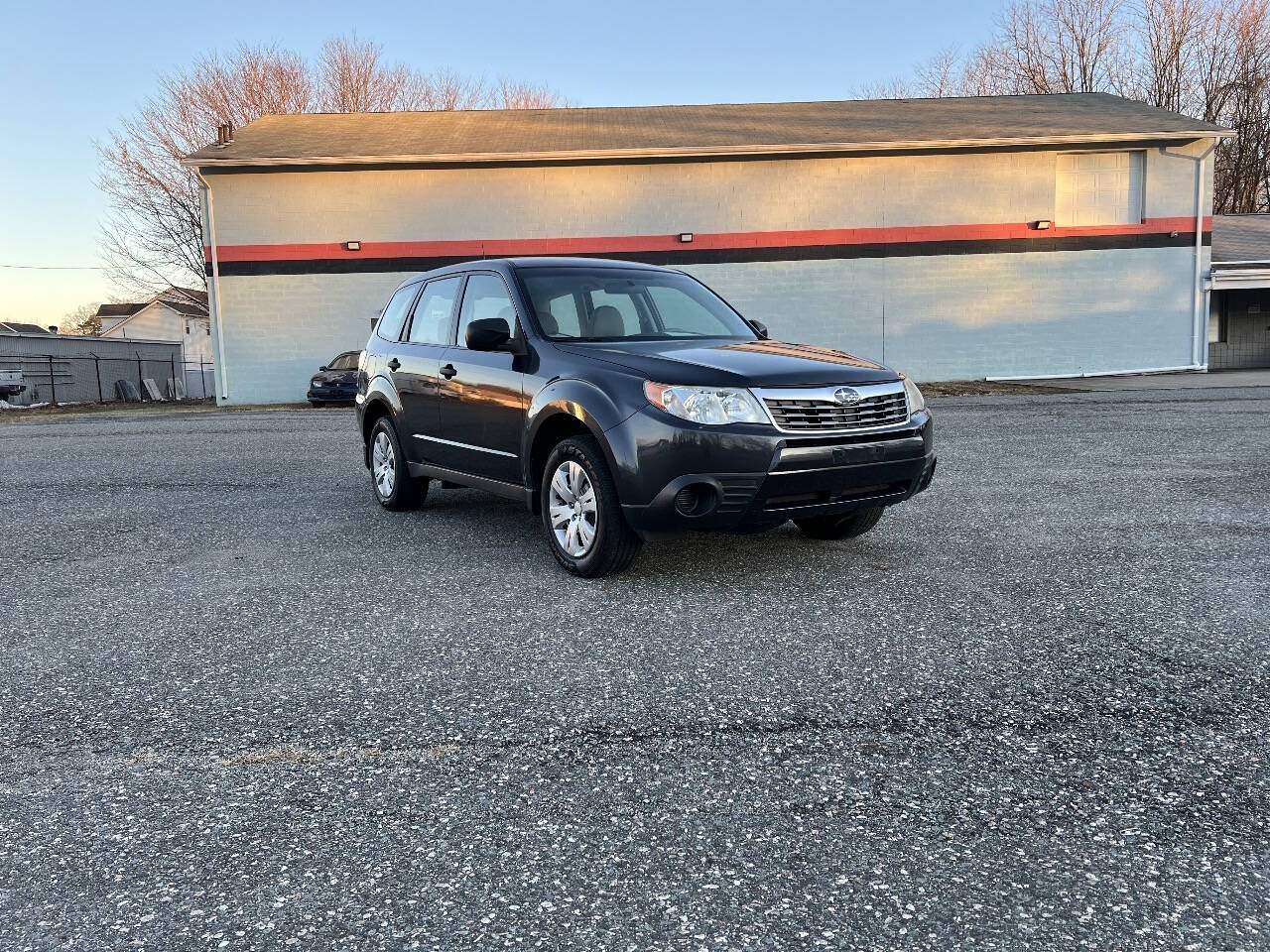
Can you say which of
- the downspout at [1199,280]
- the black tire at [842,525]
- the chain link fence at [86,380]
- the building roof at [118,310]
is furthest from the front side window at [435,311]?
the building roof at [118,310]

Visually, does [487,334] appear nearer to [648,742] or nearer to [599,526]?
[599,526]

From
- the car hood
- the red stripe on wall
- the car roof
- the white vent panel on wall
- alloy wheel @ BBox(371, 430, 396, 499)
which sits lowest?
alloy wheel @ BBox(371, 430, 396, 499)

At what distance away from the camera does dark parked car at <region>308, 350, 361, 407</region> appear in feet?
72.9

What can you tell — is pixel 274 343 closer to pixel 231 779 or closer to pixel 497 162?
pixel 497 162

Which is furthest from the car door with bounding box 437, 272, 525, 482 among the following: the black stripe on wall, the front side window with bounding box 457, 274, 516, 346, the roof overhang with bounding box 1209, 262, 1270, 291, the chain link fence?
the chain link fence

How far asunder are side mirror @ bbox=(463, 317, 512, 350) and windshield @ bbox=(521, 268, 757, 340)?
255 mm

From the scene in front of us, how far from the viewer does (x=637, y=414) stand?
495 cm

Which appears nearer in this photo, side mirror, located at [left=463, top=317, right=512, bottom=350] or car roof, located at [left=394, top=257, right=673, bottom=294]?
side mirror, located at [left=463, top=317, right=512, bottom=350]

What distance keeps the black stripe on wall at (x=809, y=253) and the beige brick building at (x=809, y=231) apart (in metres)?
0.05

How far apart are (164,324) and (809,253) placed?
220 feet

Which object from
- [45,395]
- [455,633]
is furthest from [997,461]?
[45,395]

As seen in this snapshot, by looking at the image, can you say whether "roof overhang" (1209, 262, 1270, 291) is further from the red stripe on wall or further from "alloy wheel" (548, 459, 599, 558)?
"alloy wheel" (548, 459, 599, 558)

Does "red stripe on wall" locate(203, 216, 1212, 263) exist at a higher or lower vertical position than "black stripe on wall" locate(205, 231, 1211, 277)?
higher

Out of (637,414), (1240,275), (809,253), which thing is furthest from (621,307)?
(1240,275)
